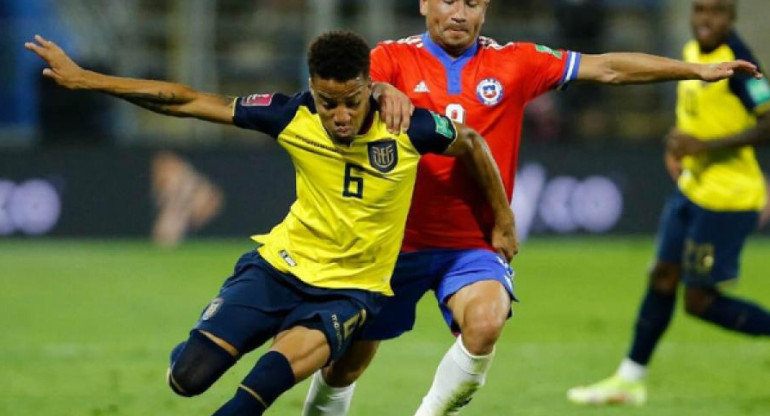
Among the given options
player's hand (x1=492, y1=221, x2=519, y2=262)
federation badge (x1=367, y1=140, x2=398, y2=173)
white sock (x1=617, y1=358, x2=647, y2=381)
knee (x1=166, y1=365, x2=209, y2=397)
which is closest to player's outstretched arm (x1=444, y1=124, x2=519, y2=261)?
player's hand (x1=492, y1=221, x2=519, y2=262)

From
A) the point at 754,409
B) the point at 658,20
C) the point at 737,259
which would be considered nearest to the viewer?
the point at 754,409

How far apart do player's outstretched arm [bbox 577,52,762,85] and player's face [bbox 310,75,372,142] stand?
1244 millimetres

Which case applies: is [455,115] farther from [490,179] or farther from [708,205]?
[708,205]

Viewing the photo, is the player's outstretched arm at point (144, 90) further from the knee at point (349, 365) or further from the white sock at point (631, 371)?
the white sock at point (631, 371)

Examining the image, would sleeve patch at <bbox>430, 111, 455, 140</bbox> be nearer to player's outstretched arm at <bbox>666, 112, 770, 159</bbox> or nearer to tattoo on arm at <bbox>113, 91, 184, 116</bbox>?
tattoo on arm at <bbox>113, 91, 184, 116</bbox>

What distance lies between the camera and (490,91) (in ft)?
21.4

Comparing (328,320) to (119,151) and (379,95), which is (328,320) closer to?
(379,95)

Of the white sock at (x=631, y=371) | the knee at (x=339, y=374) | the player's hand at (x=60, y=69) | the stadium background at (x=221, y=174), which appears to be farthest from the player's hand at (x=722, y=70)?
the stadium background at (x=221, y=174)

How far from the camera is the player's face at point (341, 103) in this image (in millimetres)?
5668

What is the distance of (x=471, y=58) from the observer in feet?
21.7

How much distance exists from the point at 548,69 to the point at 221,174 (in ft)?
37.0

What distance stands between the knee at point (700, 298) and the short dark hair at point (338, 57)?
3.74m

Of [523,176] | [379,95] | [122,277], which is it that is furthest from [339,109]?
[523,176]

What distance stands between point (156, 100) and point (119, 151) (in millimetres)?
11795
